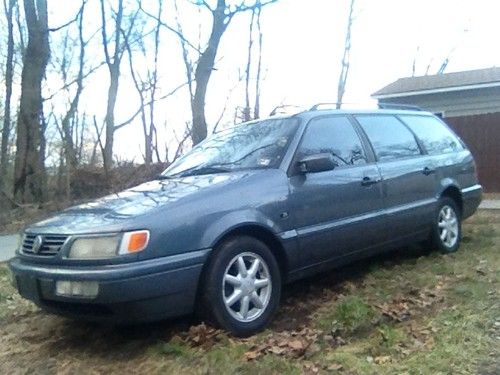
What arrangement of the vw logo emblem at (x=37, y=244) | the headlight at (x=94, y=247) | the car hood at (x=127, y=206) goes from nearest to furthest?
the headlight at (x=94, y=247) < the car hood at (x=127, y=206) < the vw logo emblem at (x=37, y=244)

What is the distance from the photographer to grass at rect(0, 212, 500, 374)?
3.52 m

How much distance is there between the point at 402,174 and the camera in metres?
5.71

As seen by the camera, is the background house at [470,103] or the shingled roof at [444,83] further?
the shingled roof at [444,83]

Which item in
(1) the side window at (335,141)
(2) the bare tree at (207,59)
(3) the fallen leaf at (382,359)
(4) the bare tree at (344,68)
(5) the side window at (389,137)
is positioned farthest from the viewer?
(4) the bare tree at (344,68)

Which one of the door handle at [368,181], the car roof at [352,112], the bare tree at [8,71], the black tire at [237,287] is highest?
the bare tree at [8,71]

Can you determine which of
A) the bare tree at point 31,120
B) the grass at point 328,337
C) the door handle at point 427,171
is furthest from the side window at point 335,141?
the bare tree at point 31,120

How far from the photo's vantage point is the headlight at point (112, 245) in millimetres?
3607

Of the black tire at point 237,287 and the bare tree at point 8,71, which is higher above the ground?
the bare tree at point 8,71

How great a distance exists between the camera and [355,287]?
5098mm

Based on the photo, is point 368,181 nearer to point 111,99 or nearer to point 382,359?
point 382,359

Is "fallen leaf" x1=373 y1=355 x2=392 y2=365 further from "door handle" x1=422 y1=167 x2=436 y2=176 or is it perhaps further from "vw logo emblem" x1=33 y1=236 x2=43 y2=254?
"door handle" x1=422 y1=167 x2=436 y2=176

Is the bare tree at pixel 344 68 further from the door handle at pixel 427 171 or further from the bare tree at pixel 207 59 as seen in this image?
the door handle at pixel 427 171

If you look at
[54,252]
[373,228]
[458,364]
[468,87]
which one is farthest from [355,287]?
[468,87]

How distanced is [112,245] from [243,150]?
5.95 feet
